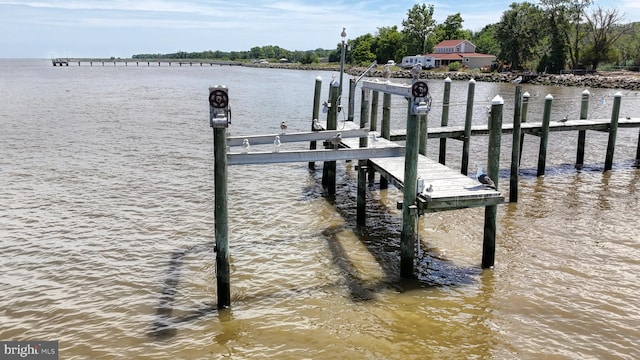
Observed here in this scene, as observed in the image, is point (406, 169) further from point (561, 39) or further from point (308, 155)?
point (561, 39)

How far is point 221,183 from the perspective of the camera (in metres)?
7.64

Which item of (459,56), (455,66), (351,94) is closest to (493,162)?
(351,94)

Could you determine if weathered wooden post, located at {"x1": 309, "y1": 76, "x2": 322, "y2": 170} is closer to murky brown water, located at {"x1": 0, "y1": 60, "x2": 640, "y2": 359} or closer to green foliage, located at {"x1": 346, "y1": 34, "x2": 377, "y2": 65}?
murky brown water, located at {"x1": 0, "y1": 60, "x2": 640, "y2": 359}

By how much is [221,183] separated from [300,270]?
265 centimetres

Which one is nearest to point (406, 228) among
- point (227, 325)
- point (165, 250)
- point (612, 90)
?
point (227, 325)

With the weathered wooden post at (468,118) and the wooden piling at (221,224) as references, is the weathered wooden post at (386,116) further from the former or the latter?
the wooden piling at (221,224)

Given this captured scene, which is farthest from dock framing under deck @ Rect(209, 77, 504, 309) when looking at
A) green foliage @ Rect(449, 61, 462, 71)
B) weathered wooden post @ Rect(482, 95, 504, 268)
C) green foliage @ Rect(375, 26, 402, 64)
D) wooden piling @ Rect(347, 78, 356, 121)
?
green foliage @ Rect(375, 26, 402, 64)

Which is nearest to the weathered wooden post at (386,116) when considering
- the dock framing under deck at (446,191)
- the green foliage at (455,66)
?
the dock framing under deck at (446,191)

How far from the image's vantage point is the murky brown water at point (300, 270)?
7.21m

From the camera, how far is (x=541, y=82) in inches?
2442

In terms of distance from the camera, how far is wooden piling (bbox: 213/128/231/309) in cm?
747

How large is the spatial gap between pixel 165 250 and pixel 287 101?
111 ft

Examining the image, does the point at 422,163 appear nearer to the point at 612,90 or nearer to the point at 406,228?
the point at 406,228

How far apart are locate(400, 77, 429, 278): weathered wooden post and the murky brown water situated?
0.50m
